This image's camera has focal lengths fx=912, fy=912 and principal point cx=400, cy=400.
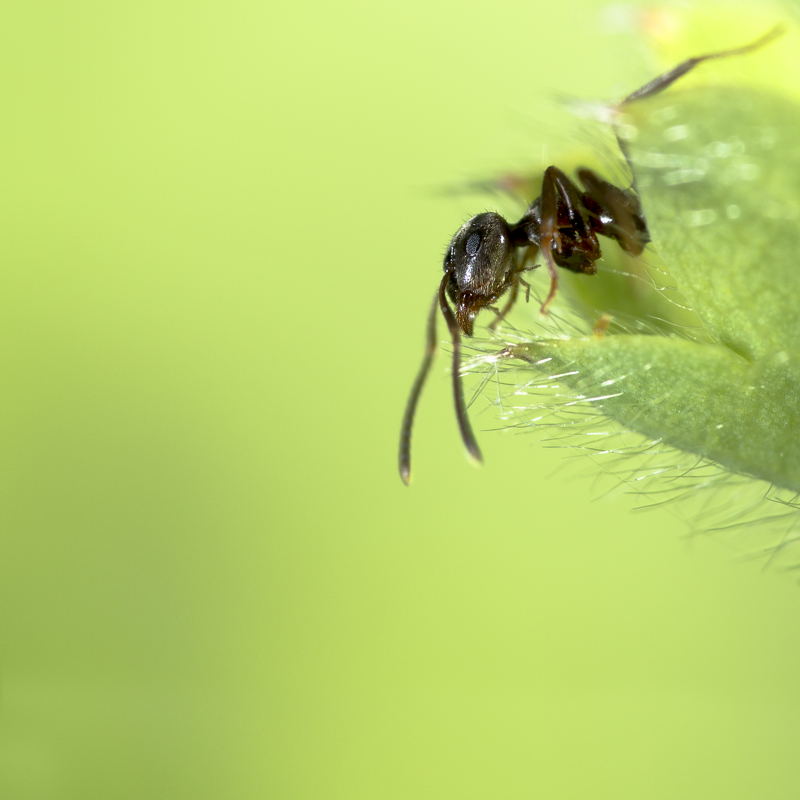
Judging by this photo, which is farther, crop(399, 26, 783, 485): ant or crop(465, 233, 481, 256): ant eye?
crop(465, 233, 481, 256): ant eye

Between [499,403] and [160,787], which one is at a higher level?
[499,403]

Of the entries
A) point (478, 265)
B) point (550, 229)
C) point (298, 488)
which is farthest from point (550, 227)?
point (298, 488)

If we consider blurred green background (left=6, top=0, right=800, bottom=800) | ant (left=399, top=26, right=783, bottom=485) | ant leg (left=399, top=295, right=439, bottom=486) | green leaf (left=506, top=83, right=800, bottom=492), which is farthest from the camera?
blurred green background (left=6, top=0, right=800, bottom=800)

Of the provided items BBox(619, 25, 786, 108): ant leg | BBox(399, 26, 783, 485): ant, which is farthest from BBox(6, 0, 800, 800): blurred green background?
BBox(619, 25, 786, 108): ant leg

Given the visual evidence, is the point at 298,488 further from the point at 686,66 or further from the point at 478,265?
the point at 686,66

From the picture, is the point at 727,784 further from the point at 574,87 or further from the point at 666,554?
the point at 574,87

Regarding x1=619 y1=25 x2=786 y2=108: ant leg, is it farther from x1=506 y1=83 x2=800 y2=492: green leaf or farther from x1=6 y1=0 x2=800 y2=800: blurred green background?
x1=6 y1=0 x2=800 y2=800: blurred green background

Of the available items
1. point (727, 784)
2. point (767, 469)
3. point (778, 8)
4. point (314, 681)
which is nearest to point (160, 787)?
point (314, 681)
